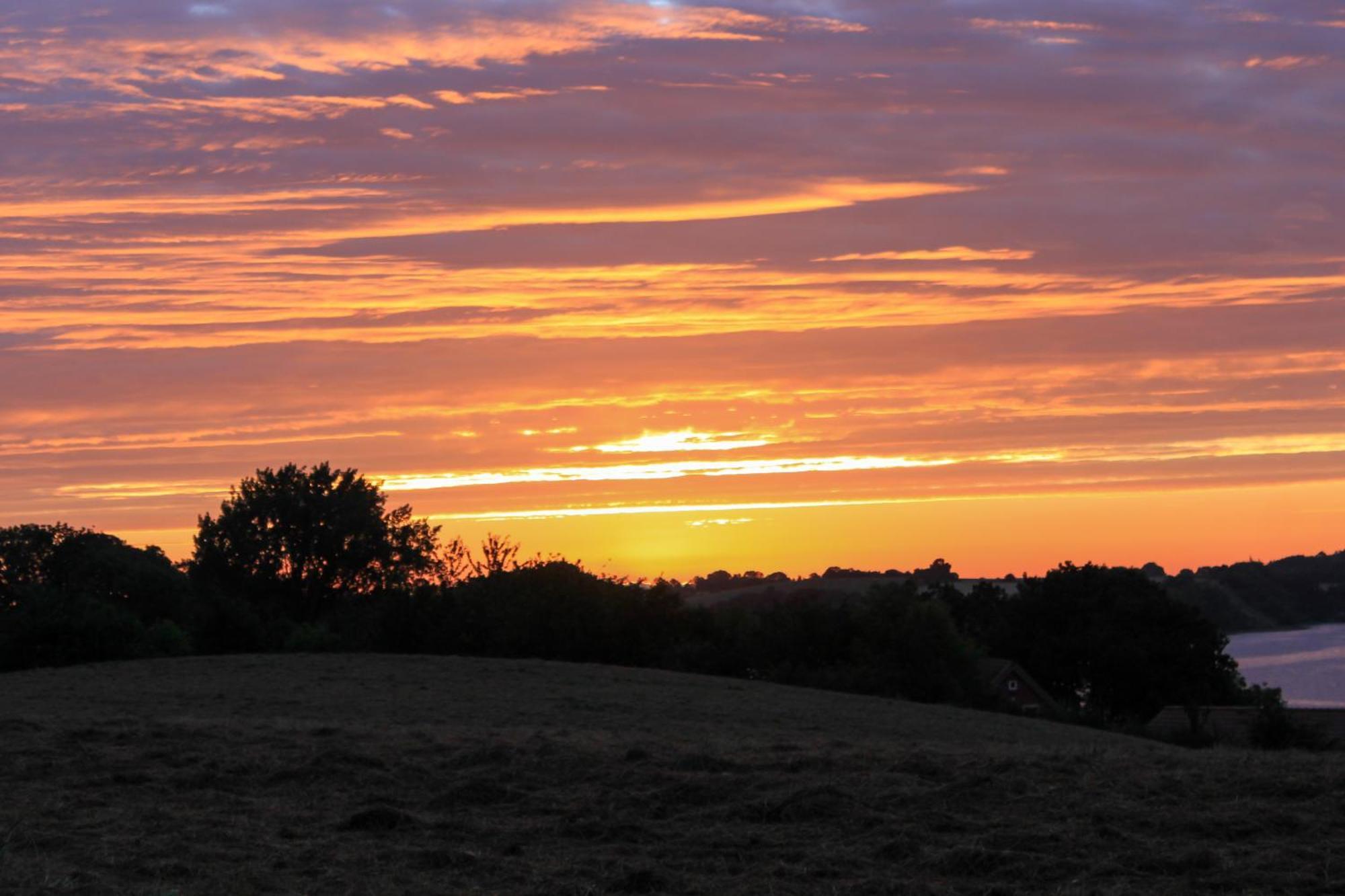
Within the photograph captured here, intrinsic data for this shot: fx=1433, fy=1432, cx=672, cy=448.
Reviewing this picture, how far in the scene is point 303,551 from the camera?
74125 millimetres

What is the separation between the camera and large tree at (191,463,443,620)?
241 ft

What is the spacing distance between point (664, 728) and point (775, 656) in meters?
29.8

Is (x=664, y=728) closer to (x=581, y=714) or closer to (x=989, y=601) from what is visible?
(x=581, y=714)

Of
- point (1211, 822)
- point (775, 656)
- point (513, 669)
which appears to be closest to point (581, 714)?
point (513, 669)

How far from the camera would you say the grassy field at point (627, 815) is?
1313cm

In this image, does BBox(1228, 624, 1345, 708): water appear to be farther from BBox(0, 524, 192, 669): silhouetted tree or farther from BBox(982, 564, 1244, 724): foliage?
BBox(0, 524, 192, 669): silhouetted tree

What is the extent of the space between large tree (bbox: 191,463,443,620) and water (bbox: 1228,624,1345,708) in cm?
4765

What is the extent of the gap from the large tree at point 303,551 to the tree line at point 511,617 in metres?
0.08

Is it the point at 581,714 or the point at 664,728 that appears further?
the point at 581,714

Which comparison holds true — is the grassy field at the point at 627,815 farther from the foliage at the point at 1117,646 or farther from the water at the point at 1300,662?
the water at the point at 1300,662

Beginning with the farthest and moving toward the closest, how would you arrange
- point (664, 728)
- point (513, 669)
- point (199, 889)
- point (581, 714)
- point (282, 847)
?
point (513, 669), point (581, 714), point (664, 728), point (282, 847), point (199, 889)

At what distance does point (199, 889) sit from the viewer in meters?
12.6

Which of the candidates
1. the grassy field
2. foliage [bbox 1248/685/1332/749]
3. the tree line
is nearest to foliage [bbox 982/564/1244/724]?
the tree line

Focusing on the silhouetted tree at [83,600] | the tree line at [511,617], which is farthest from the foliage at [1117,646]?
the silhouetted tree at [83,600]
